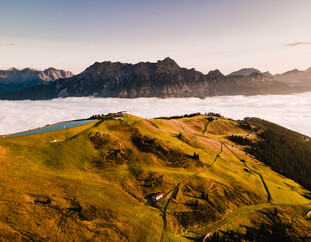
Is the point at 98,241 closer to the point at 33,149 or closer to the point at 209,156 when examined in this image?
the point at 33,149

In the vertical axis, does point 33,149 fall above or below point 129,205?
above

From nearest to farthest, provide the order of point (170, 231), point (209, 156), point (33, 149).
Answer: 1. point (170, 231)
2. point (33, 149)
3. point (209, 156)

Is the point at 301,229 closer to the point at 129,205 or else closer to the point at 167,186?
the point at 167,186

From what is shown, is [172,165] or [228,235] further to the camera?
[172,165]

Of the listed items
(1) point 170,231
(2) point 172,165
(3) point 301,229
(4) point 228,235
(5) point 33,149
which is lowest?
(3) point 301,229

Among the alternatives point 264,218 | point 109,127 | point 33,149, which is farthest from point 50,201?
point 264,218

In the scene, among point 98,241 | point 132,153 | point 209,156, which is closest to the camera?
point 98,241

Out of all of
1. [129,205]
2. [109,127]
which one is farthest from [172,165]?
[109,127]
